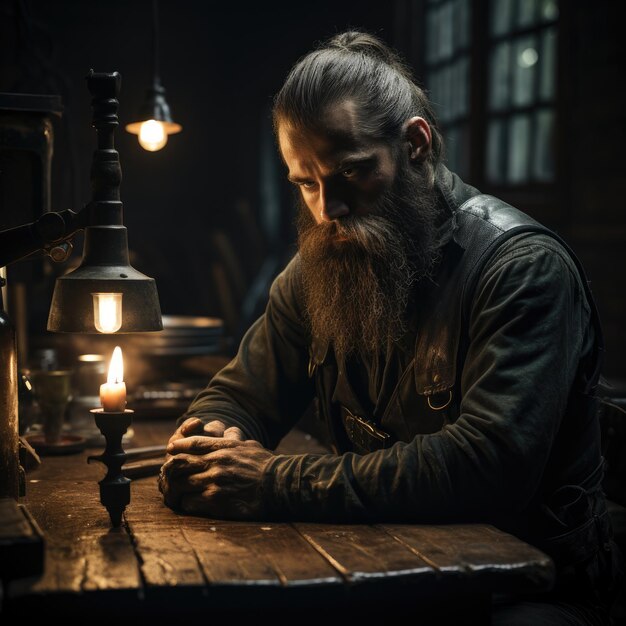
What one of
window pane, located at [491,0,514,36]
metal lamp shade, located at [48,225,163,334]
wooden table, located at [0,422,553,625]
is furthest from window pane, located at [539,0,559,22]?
wooden table, located at [0,422,553,625]

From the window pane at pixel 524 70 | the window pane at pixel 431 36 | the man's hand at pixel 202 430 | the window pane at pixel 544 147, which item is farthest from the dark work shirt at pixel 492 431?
the window pane at pixel 431 36

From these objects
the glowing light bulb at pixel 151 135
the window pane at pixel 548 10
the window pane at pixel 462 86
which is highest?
the window pane at pixel 548 10

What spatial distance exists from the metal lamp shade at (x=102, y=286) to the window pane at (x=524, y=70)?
4960 millimetres

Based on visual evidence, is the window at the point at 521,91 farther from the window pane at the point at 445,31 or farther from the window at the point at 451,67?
the window pane at the point at 445,31

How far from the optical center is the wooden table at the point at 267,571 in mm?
1536

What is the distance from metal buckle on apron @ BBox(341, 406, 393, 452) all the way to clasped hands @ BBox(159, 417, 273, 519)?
44cm

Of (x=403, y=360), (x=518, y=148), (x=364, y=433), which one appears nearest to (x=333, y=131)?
(x=403, y=360)

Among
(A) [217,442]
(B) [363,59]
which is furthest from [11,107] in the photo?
(A) [217,442]

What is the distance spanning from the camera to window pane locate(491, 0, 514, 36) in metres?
6.66

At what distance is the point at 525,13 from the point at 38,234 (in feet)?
17.1

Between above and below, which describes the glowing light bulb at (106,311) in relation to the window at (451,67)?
below

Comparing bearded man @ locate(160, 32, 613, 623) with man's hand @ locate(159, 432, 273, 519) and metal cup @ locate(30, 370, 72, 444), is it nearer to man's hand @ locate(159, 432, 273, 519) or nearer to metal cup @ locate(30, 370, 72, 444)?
man's hand @ locate(159, 432, 273, 519)

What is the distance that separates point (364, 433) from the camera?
102 inches

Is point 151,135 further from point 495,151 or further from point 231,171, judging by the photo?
point 231,171
